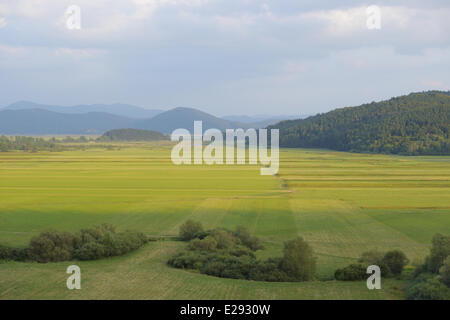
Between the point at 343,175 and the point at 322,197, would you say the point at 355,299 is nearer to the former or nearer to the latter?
the point at 322,197

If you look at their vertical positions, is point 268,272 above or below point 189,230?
below

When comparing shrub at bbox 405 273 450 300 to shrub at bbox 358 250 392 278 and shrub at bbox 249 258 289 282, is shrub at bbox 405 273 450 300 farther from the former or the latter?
shrub at bbox 249 258 289 282

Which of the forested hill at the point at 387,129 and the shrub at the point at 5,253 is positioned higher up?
the forested hill at the point at 387,129

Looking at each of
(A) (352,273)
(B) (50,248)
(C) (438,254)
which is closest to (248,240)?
(A) (352,273)

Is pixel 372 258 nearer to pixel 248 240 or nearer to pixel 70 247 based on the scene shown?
pixel 248 240

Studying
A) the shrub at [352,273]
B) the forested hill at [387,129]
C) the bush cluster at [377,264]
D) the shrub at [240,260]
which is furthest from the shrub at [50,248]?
the forested hill at [387,129]

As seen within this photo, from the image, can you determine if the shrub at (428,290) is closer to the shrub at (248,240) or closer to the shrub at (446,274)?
the shrub at (446,274)
